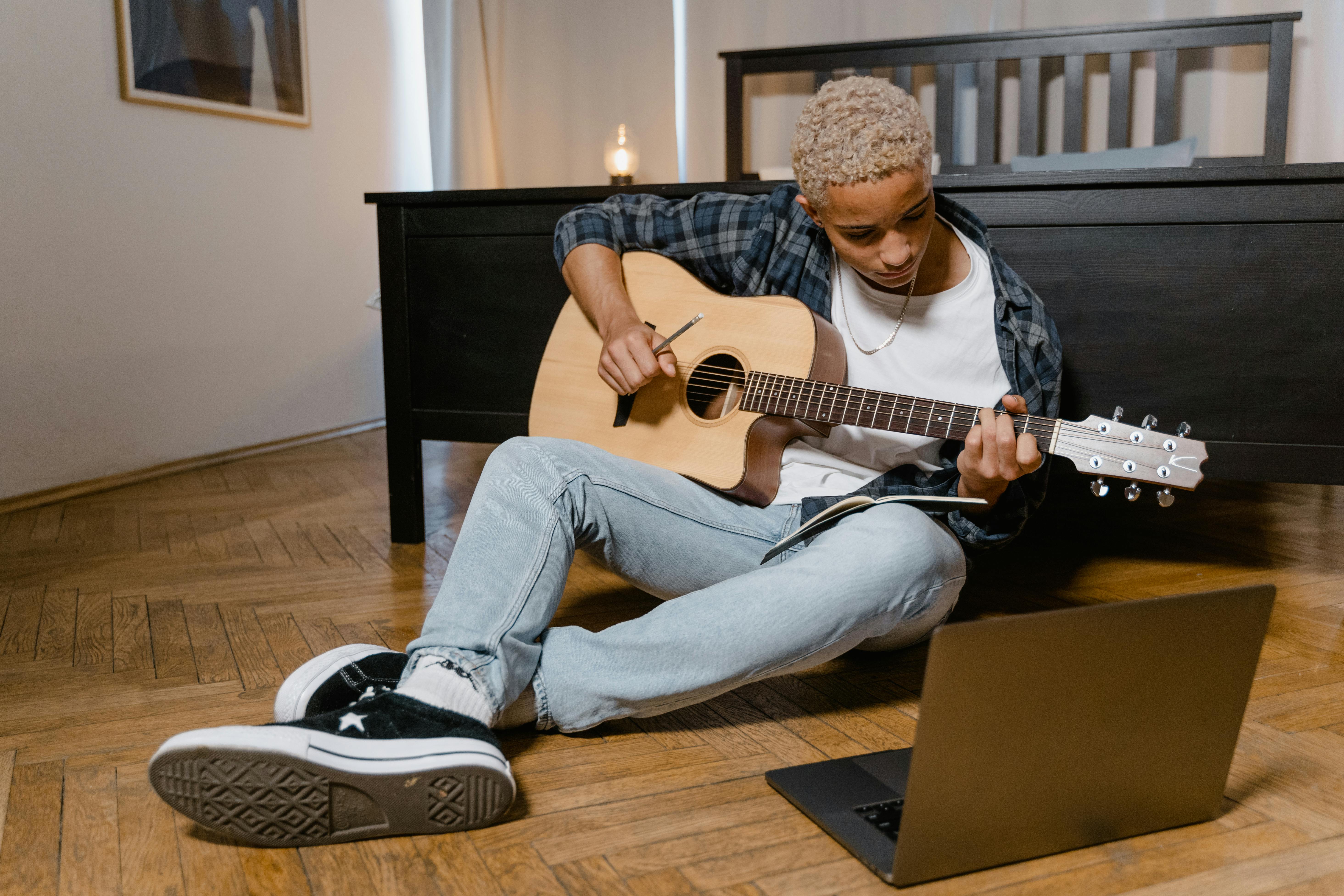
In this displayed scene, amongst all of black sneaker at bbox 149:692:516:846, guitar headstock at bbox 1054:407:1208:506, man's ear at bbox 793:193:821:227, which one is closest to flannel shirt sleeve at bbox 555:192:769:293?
man's ear at bbox 793:193:821:227

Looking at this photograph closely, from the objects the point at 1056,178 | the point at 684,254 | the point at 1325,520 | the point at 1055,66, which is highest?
the point at 1055,66

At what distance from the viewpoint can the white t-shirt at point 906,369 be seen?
1.20 metres

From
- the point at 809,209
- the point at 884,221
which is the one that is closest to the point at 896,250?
the point at 884,221

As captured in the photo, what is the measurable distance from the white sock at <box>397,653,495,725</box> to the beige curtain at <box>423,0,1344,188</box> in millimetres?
2761

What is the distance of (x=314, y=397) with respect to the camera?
10.5 ft

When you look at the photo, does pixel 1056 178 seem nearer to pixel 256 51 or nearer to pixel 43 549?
pixel 43 549

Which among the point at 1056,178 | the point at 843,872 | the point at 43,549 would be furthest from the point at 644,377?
the point at 43,549

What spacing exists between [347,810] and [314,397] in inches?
102

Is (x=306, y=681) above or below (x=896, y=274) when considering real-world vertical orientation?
below

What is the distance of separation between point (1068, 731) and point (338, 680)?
0.66 m

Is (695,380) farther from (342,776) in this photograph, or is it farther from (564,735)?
(342,776)

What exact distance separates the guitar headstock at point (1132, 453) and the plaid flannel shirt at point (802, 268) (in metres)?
0.15

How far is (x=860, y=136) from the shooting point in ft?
3.33

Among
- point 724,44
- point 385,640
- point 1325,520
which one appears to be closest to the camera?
point 385,640
